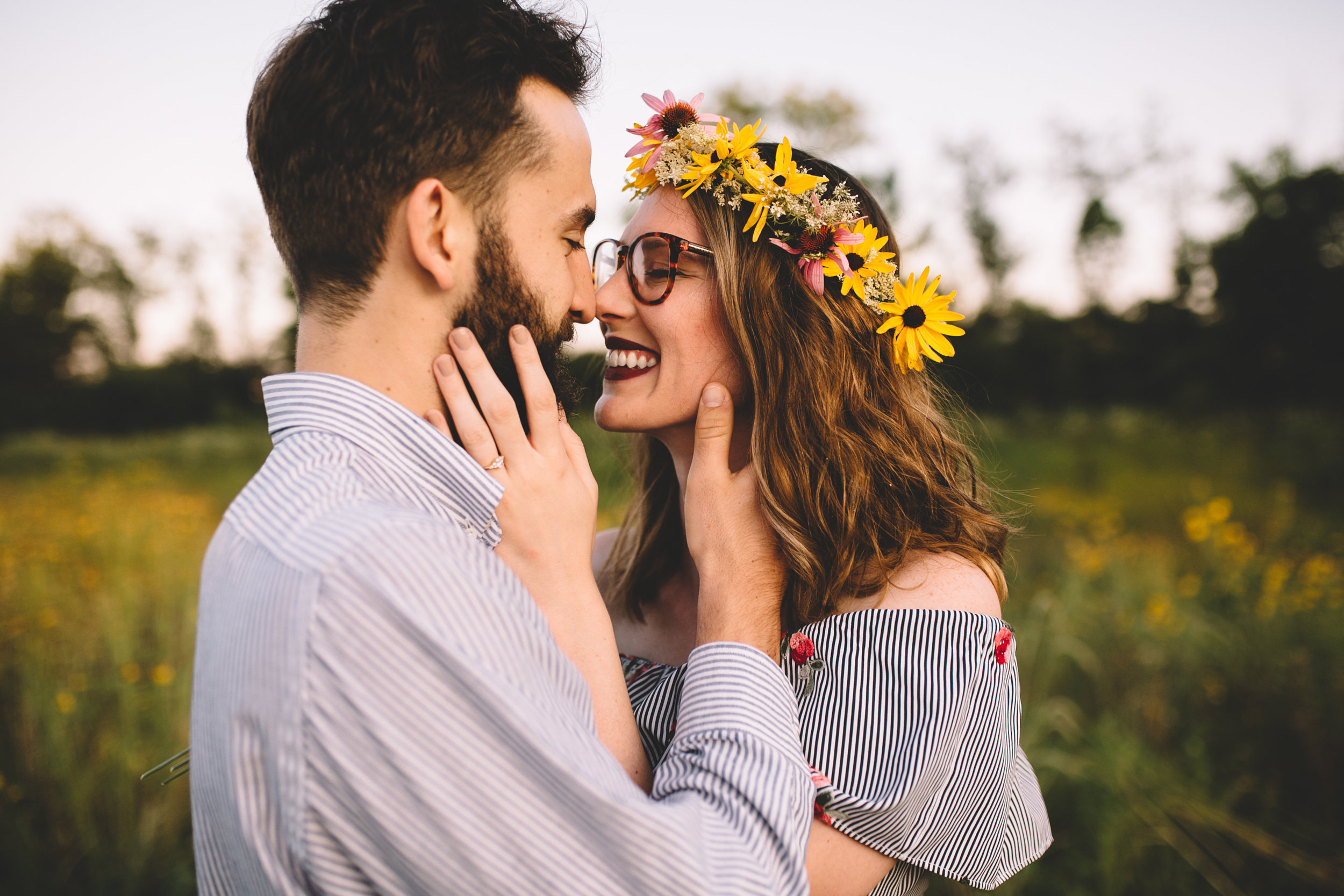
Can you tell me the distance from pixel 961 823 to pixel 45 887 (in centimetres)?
359

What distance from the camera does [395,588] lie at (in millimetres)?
1149

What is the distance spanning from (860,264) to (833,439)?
1.83 feet

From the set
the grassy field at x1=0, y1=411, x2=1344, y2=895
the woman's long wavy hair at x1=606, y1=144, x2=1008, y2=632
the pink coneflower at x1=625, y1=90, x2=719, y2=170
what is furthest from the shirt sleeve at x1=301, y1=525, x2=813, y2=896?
the grassy field at x1=0, y1=411, x2=1344, y2=895

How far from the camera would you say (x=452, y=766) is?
1128mm

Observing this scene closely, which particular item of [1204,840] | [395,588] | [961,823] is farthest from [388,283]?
[1204,840]

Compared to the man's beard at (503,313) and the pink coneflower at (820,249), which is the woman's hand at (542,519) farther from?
the pink coneflower at (820,249)

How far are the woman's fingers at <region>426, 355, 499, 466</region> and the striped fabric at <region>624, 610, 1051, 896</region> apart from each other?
2.23 ft

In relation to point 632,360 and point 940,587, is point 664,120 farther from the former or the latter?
point 940,587

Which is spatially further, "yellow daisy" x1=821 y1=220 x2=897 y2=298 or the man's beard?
"yellow daisy" x1=821 y1=220 x2=897 y2=298

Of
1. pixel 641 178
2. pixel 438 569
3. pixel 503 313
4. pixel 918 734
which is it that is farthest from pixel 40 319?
pixel 918 734

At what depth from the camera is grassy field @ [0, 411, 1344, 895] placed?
347 centimetres

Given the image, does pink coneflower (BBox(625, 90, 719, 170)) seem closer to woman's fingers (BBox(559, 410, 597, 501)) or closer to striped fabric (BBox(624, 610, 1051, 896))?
woman's fingers (BBox(559, 410, 597, 501))

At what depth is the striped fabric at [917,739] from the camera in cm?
181

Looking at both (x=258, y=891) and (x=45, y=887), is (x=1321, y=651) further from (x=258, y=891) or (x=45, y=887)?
(x=45, y=887)
